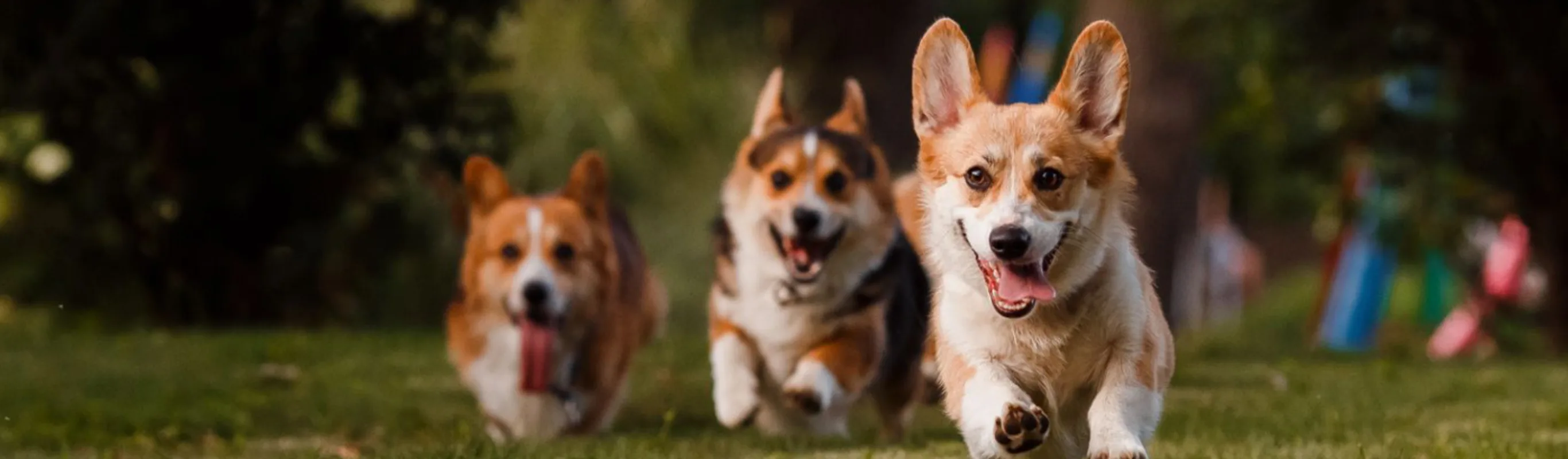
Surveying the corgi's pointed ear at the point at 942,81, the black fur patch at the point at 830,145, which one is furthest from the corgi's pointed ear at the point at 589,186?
the corgi's pointed ear at the point at 942,81

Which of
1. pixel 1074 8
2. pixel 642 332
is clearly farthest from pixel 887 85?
pixel 1074 8

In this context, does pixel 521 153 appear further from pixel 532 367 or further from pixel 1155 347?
pixel 1155 347

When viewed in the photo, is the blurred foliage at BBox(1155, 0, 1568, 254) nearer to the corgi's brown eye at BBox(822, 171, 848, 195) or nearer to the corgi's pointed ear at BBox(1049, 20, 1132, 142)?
the corgi's brown eye at BBox(822, 171, 848, 195)

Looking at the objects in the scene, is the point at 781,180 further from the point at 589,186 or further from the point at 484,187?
the point at 484,187

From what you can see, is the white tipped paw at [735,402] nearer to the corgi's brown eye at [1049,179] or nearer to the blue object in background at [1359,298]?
the corgi's brown eye at [1049,179]

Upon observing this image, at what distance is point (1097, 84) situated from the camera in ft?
17.7

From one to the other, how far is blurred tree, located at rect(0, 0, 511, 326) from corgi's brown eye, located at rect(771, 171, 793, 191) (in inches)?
128

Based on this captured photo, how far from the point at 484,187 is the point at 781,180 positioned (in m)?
1.28

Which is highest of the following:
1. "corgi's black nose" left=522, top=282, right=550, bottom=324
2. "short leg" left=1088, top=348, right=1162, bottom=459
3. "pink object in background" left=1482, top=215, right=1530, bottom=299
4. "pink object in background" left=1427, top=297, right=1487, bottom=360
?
"corgi's black nose" left=522, top=282, right=550, bottom=324

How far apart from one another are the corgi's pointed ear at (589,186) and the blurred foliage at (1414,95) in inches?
217

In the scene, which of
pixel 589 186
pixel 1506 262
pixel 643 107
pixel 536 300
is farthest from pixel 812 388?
pixel 643 107

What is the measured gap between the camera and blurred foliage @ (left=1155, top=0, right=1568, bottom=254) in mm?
12070

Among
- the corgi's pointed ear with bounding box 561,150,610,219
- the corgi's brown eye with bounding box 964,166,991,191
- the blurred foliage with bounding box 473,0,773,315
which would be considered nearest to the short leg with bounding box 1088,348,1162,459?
the corgi's brown eye with bounding box 964,166,991,191

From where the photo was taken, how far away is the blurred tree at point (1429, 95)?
12055 millimetres
